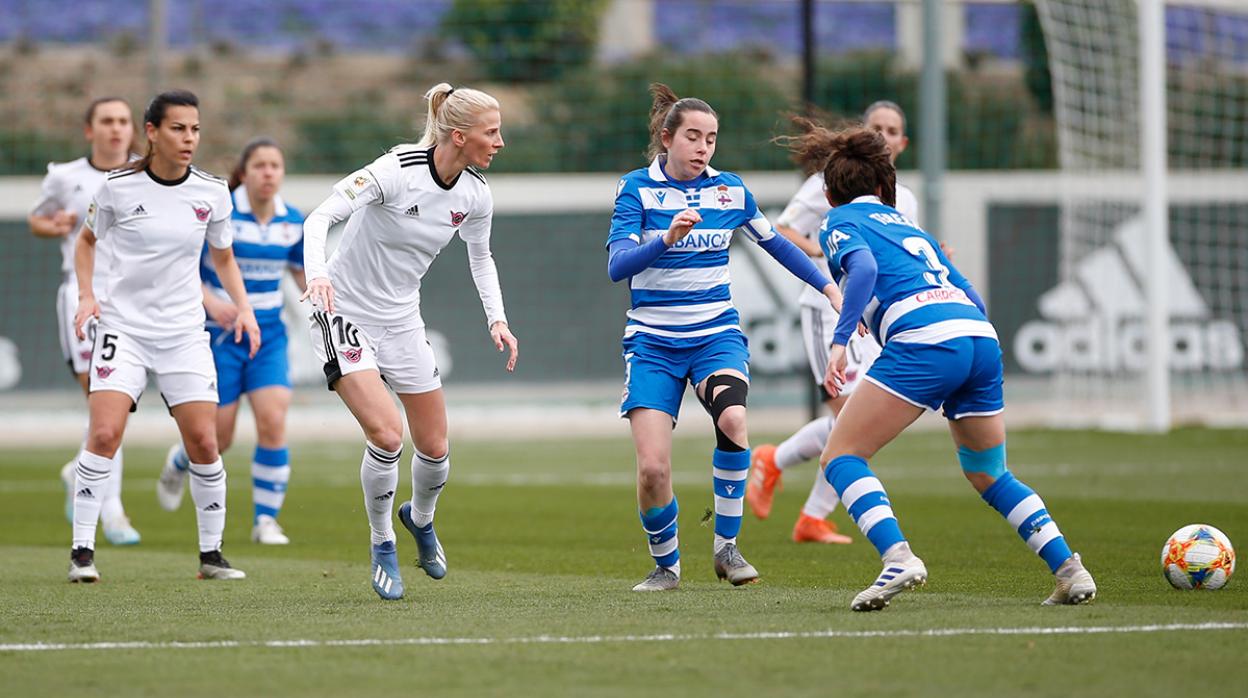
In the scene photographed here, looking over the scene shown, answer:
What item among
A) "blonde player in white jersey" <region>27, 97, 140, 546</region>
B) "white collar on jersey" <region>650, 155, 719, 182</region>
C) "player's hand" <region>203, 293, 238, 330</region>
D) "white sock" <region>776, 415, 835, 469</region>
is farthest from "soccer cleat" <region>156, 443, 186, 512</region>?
"white collar on jersey" <region>650, 155, 719, 182</region>

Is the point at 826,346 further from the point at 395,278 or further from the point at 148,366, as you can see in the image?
the point at 148,366

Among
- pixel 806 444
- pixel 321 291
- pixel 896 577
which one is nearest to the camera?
pixel 896 577

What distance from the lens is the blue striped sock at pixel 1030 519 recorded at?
681 centimetres

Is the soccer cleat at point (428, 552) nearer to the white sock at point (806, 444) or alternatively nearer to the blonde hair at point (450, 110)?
the blonde hair at point (450, 110)

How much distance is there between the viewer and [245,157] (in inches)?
431

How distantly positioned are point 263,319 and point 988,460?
557 centimetres

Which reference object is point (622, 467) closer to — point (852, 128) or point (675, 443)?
point (675, 443)

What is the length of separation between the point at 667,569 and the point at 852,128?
2.13 metres

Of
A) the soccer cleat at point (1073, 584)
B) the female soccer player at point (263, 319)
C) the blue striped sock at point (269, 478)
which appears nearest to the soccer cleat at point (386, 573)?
the soccer cleat at point (1073, 584)

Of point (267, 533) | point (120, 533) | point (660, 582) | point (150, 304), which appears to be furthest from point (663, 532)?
point (120, 533)

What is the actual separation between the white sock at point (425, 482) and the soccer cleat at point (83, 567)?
5.32ft

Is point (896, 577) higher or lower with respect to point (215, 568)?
higher

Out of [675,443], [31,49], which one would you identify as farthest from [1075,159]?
[31,49]

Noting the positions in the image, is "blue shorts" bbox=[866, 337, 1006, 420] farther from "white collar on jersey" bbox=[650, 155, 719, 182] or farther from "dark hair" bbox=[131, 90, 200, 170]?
"dark hair" bbox=[131, 90, 200, 170]
